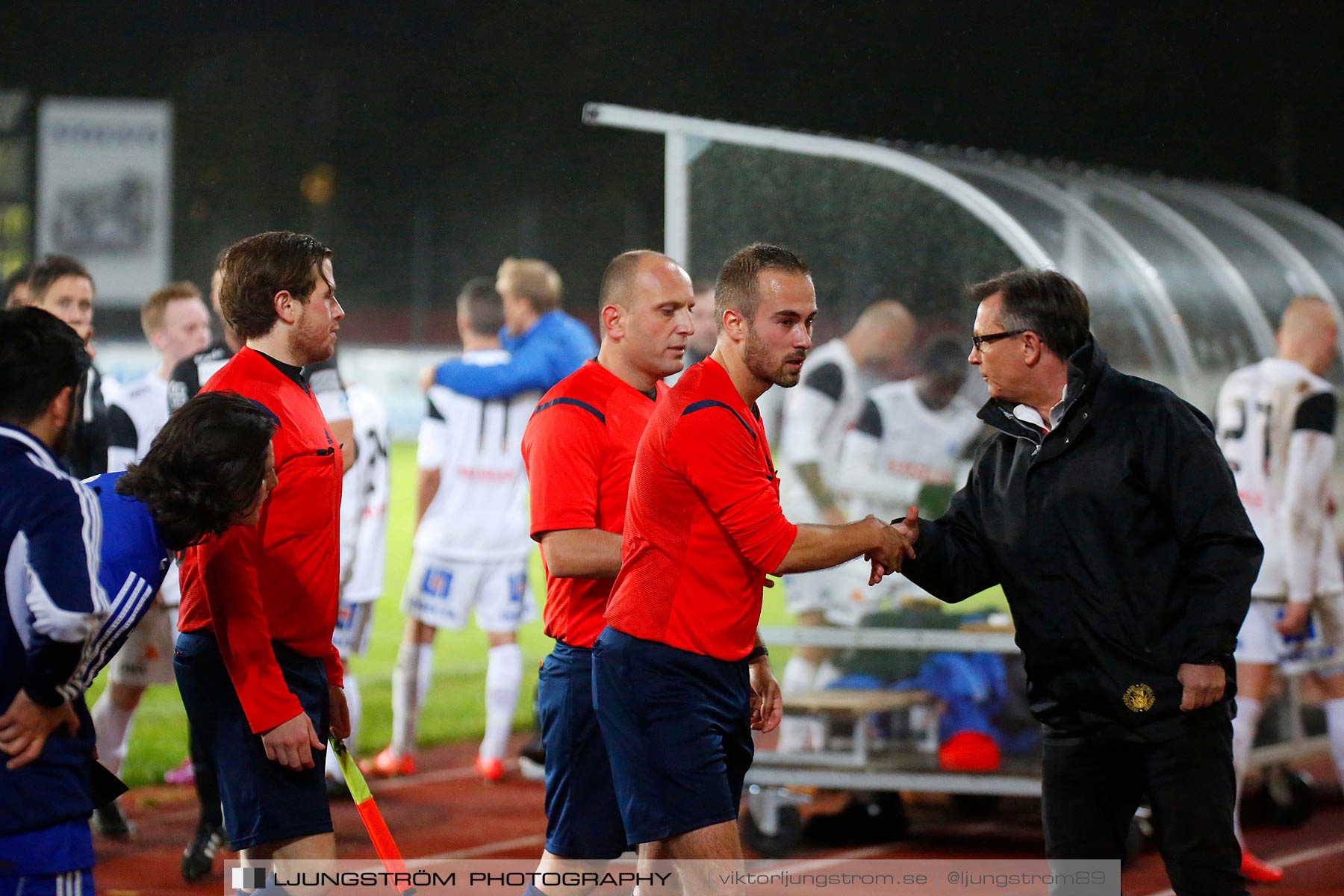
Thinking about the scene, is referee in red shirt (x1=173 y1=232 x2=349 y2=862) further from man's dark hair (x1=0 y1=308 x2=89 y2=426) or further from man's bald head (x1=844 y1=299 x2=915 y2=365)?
man's bald head (x1=844 y1=299 x2=915 y2=365)

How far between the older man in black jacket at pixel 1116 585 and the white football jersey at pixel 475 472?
14.3 ft

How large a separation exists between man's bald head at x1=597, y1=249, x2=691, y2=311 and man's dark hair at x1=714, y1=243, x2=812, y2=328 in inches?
17.4

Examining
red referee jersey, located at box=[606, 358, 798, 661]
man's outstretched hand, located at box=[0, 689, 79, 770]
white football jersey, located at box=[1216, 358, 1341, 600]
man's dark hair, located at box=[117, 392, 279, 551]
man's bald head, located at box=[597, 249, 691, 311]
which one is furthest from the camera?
white football jersey, located at box=[1216, 358, 1341, 600]

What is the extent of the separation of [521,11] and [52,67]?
12535mm

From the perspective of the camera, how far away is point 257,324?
3.63 m

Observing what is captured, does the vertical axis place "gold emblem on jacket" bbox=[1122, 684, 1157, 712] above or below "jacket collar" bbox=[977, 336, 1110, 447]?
below

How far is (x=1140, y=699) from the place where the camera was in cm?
348

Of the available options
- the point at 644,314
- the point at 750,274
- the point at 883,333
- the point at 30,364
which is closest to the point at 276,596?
the point at 30,364

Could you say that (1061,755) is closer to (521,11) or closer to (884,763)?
(884,763)

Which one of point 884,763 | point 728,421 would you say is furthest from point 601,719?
point 884,763

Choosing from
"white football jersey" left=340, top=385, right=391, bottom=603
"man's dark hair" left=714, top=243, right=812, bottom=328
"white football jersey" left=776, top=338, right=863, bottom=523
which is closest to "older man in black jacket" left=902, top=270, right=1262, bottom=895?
"man's dark hair" left=714, top=243, right=812, bottom=328

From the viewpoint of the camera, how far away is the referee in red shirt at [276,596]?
3.38m

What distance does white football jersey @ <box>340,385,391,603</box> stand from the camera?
22.6 ft

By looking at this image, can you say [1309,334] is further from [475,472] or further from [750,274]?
[475,472]
